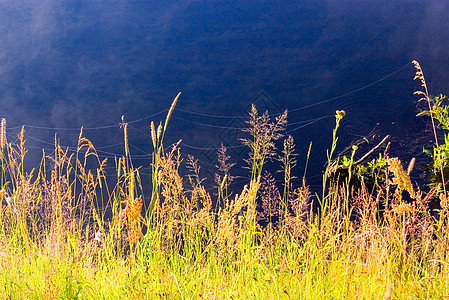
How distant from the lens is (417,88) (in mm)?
3457

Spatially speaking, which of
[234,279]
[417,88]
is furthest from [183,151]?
[234,279]

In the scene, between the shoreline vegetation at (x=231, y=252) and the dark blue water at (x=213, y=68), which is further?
the dark blue water at (x=213, y=68)

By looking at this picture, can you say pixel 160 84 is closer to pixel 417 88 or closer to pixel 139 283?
pixel 417 88

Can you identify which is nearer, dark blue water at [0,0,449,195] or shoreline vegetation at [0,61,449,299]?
shoreline vegetation at [0,61,449,299]

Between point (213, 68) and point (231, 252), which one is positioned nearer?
point (231, 252)

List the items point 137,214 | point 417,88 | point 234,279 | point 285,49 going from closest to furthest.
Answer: point 137,214 → point 234,279 → point 417,88 → point 285,49

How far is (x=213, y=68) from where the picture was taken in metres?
3.80

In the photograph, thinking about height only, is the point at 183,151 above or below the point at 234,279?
below

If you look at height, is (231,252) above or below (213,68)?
below

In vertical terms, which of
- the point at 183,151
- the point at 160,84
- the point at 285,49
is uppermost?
the point at 285,49

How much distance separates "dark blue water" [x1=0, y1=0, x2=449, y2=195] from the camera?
352 centimetres

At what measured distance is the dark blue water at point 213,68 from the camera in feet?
11.5

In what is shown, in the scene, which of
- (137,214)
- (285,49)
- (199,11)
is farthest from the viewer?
(199,11)

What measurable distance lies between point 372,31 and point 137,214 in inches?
117
